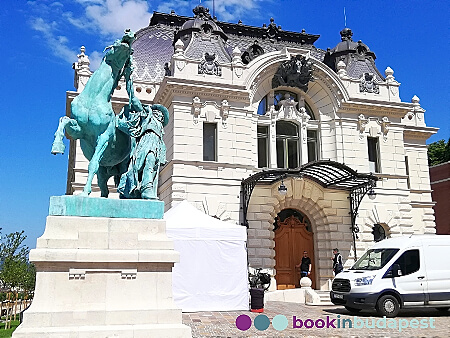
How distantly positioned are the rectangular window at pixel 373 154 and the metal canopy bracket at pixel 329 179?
2.04 meters

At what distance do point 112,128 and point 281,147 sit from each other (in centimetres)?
1621

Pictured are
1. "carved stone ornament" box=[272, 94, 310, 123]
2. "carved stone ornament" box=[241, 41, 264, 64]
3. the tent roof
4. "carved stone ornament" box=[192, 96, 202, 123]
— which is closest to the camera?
the tent roof

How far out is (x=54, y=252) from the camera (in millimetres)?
7266

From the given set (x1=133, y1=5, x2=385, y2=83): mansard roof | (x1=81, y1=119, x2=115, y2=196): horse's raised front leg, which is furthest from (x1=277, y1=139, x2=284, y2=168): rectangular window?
(x1=81, y1=119, x2=115, y2=196): horse's raised front leg

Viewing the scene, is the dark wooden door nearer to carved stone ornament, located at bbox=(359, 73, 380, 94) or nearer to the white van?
the white van

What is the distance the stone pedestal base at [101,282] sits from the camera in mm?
7117

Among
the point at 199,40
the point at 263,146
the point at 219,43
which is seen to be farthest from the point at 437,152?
the point at 199,40

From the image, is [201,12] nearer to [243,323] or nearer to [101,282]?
[243,323]

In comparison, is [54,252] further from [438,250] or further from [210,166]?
[210,166]

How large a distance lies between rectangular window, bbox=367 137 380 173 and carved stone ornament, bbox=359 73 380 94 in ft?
8.82

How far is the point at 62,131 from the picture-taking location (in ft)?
26.3

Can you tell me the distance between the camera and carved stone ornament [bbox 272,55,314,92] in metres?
23.6

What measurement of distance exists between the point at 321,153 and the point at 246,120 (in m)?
4.41

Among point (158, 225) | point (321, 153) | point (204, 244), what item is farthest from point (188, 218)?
point (321, 153)
